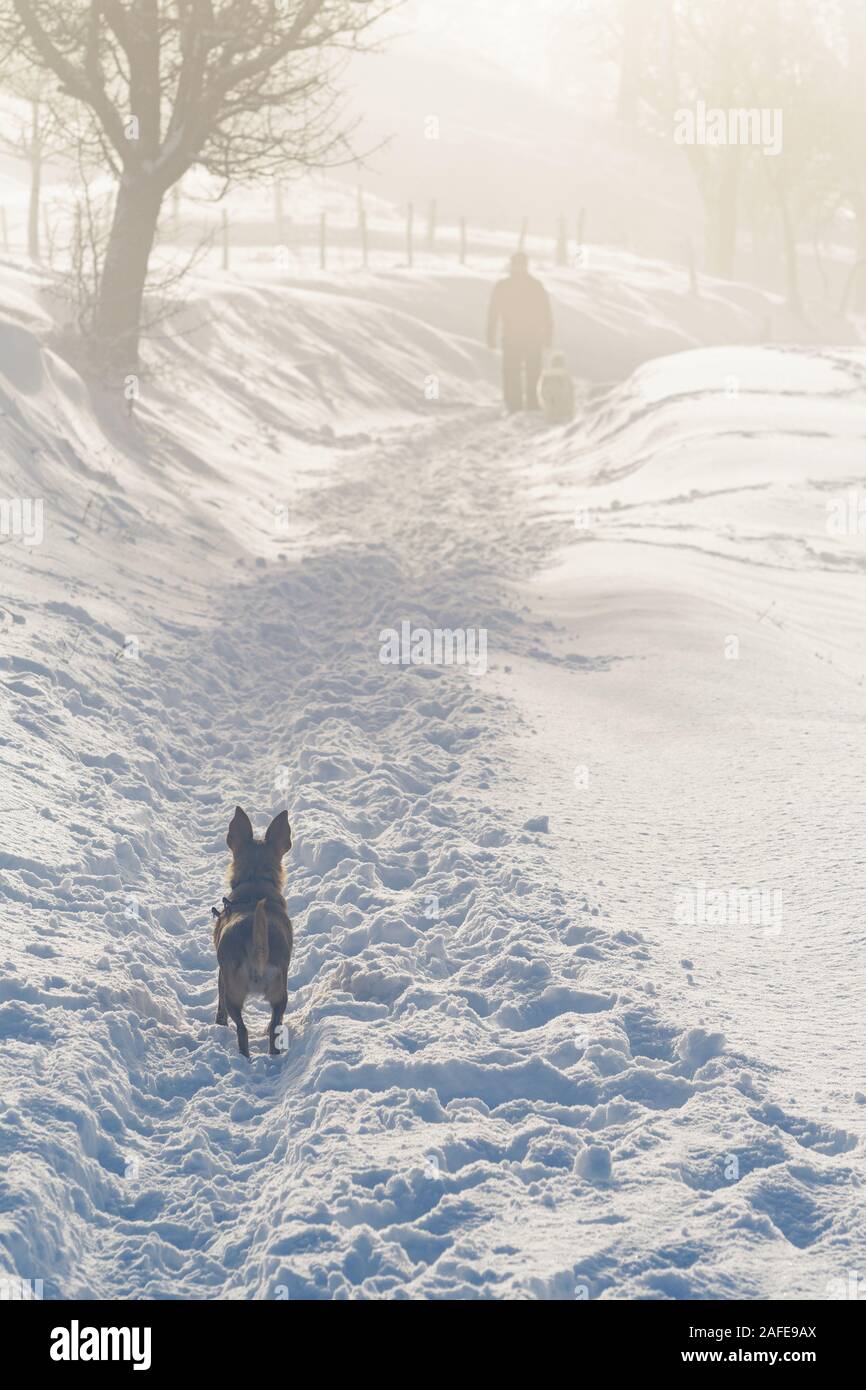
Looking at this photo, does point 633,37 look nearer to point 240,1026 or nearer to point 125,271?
point 125,271

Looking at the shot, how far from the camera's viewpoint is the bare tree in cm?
1408

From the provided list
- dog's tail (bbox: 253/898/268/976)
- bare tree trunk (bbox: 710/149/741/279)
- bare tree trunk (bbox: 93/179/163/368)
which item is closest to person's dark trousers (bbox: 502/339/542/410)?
bare tree trunk (bbox: 93/179/163/368)

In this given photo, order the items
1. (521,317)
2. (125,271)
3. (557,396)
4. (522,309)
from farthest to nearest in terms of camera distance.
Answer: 1. (557,396)
2. (521,317)
3. (522,309)
4. (125,271)

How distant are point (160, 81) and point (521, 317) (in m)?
7.01

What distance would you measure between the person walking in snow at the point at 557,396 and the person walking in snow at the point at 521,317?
1.53ft

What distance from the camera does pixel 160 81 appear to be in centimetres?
1495

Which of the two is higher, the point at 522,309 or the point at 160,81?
the point at 160,81

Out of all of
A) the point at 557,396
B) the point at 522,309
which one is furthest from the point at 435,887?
the point at 557,396

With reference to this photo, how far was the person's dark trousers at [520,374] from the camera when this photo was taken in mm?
21312

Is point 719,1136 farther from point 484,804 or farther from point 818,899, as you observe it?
point 484,804

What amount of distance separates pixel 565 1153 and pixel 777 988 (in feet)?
4.72

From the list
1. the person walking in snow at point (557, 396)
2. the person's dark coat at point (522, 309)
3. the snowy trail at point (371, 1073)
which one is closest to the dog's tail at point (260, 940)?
the snowy trail at point (371, 1073)

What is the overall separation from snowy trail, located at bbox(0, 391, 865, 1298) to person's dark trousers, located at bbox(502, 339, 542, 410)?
14.7 meters

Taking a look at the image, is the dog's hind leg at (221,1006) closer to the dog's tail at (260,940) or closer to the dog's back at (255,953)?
the dog's back at (255,953)
